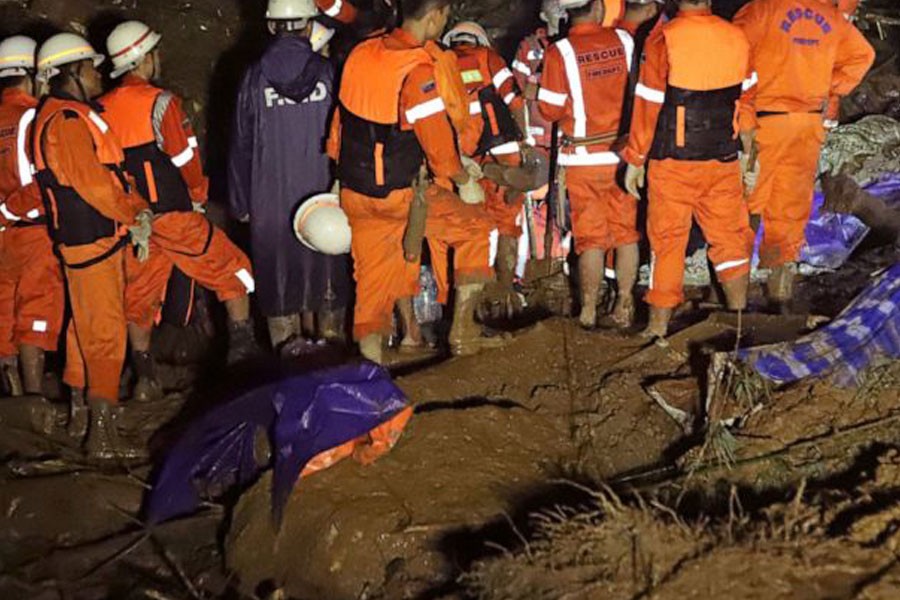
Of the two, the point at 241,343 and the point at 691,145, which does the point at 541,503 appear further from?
the point at 241,343

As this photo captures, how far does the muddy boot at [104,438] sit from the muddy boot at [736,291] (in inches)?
141

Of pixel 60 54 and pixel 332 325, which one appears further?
pixel 332 325

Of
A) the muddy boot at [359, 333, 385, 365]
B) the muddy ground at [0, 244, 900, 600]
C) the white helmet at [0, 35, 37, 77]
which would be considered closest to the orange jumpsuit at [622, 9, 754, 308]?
the muddy ground at [0, 244, 900, 600]

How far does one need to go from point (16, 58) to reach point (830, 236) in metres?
5.71

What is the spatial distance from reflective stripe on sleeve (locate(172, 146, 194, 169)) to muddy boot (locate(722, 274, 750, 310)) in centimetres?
326

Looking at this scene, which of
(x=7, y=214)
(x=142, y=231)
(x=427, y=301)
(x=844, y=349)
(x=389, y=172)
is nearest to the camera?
(x=844, y=349)

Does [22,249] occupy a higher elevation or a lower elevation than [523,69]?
lower

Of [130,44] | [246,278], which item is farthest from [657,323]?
[130,44]

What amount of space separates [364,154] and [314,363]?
4.02ft

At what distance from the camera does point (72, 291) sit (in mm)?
5660

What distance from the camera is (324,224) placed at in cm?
543

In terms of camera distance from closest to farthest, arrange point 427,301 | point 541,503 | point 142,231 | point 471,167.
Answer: point 541,503 < point 471,167 < point 142,231 < point 427,301

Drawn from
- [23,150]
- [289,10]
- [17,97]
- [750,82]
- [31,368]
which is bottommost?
[31,368]

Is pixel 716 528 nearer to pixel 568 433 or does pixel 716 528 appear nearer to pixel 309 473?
pixel 568 433
